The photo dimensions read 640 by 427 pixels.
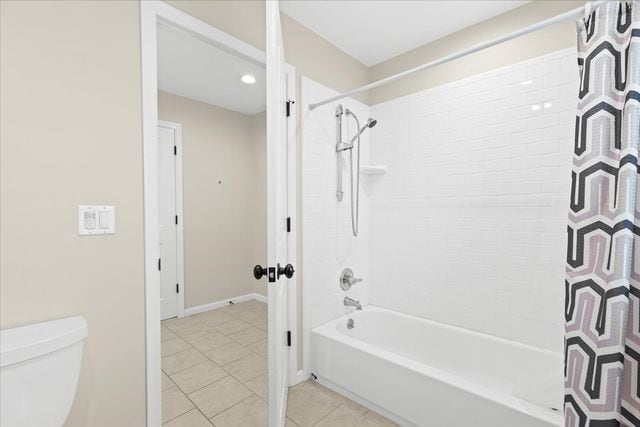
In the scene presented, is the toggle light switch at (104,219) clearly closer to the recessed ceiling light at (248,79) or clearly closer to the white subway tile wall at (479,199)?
the white subway tile wall at (479,199)

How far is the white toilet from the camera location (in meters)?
0.79

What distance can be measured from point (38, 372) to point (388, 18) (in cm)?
259

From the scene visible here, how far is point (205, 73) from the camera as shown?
2795 millimetres

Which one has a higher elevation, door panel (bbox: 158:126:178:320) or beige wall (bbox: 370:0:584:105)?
beige wall (bbox: 370:0:584:105)

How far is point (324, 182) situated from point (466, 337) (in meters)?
1.54

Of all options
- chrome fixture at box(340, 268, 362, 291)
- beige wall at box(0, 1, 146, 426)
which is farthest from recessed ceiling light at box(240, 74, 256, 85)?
chrome fixture at box(340, 268, 362, 291)

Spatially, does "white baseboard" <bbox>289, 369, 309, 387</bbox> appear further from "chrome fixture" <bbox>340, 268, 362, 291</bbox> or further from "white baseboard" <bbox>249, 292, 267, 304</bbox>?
"white baseboard" <bbox>249, 292, 267, 304</bbox>

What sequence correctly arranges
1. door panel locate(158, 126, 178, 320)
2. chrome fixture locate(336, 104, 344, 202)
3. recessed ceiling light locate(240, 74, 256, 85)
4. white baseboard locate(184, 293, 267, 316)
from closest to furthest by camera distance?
chrome fixture locate(336, 104, 344, 202) < recessed ceiling light locate(240, 74, 256, 85) < door panel locate(158, 126, 178, 320) < white baseboard locate(184, 293, 267, 316)

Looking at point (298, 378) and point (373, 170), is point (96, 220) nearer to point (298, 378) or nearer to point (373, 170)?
point (298, 378)

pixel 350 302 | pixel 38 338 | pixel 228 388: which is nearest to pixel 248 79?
pixel 350 302

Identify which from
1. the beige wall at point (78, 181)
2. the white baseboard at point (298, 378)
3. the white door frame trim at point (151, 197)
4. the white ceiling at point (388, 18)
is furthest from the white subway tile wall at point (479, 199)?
the beige wall at point (78, 181)

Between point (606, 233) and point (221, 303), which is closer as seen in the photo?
point (606, 233)

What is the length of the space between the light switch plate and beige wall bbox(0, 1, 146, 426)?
25 mm

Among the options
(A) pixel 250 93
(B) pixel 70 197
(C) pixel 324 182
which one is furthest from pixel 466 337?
(A) pixel 250 93
